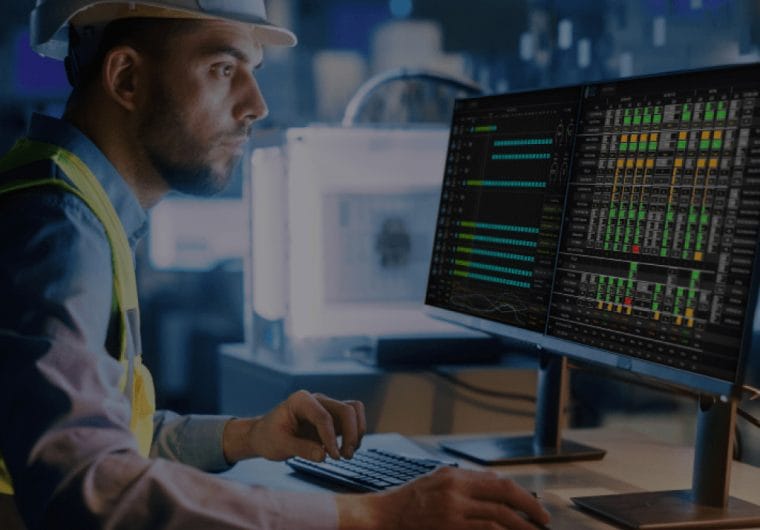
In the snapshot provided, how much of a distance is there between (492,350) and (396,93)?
1.17 metres

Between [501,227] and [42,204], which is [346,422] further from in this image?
[42,204]

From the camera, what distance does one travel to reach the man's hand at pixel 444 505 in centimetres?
108

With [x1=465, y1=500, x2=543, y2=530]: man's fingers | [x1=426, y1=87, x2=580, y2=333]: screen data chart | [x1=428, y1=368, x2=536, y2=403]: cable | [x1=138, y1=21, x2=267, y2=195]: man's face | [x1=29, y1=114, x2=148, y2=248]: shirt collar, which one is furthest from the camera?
[x1=428, y1=368, x2=536, y2=403]: cable

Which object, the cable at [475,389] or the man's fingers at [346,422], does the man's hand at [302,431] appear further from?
the cable at [475,389]

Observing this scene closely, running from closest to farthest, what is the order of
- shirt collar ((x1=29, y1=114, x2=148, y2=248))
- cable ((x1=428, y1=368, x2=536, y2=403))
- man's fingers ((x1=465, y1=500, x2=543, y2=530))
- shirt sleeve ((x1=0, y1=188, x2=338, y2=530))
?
shirt sleeve ((x1=0, y1=188, x2=338, y2=530)) < man's fingers ((x1=465, y1=500, x2=543, y2=530)) < shirt collar ((x1=29, y1=114, x2=148, y2=248)) < cable ((x1=428, y1=368, x2=536, y2=403))

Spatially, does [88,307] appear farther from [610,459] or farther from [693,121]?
[610,459]

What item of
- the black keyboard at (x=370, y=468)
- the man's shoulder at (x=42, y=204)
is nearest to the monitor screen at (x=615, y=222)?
the black keyboard at (x=370, y=468)

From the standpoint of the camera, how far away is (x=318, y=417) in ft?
4.92

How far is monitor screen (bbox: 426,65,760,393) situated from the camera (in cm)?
123

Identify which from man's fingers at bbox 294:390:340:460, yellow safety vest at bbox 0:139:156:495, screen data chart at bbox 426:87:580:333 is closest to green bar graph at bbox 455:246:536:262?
screen data chart at bbox 426:87:580:333

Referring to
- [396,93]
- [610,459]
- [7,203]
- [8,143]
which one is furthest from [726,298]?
[8,143]

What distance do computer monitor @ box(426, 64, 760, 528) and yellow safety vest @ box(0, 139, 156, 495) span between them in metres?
0.56

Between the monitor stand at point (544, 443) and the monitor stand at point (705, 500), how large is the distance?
0.28 meters

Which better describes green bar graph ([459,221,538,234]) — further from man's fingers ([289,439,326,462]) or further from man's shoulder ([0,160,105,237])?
man's shoulder ([0,160,105,237])
